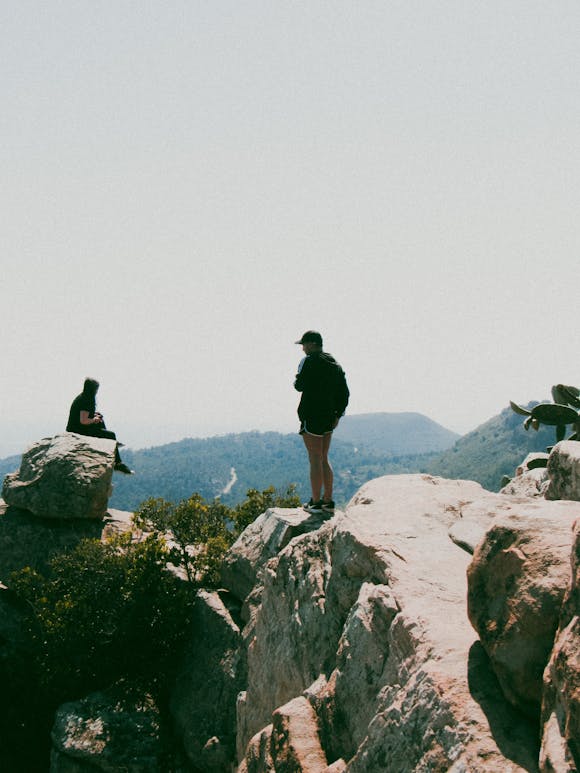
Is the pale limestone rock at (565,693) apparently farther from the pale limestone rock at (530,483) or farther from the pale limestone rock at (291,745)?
the pale limestone rock at (530,483)

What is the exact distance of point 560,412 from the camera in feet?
50.2

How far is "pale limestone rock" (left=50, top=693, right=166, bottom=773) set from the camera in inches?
515

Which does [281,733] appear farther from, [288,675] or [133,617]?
[133,617]

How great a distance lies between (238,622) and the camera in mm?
14547

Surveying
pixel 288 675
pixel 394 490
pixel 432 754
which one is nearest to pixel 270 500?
pixel 394 490

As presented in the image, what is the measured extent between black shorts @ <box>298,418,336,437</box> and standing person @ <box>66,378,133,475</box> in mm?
8698

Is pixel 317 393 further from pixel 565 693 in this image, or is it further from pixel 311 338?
pixel 565 693

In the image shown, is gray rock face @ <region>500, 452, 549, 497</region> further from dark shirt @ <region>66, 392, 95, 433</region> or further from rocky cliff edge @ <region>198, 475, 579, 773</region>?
dark shirt @ <region>66, 392, 95, 433</region>

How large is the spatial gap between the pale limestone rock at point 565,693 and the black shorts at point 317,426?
8425mm

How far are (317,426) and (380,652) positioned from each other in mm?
6273

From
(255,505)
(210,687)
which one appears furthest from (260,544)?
(255,505)

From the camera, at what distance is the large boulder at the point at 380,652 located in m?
5.41

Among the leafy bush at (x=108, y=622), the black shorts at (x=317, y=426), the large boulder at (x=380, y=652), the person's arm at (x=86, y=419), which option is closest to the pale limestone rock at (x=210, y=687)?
the leafy bush at (x=108, y=622)

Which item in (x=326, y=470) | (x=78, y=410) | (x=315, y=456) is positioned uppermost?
(x=78, y=410)
